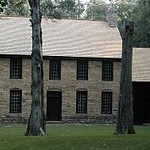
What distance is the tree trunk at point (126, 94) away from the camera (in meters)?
26.0

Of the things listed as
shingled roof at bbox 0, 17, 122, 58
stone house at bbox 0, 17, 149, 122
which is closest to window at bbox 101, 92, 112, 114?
stone house at bbox 0, 17, 149, 122

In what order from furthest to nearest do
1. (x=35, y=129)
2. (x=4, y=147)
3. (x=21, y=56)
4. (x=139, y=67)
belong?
1. (x=139, y=67)
2. (x=21, y=56)
3. (x=35, y=129)
4. (x=4, y=147)

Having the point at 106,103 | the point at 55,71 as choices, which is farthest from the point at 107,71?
the point at 55,71

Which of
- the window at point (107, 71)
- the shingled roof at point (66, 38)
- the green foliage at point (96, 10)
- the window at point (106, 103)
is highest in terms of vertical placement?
the green foliage at point (96, 10)

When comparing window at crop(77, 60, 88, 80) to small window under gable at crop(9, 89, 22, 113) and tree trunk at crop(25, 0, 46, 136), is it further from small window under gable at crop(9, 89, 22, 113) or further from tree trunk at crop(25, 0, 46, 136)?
tree trunk at crop(25, 0, 46, 136)

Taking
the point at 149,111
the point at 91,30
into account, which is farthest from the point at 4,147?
the point at 91,30

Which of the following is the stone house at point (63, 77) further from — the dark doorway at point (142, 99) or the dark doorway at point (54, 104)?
the dark doorway at point (142, 99)

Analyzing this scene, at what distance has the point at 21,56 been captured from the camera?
43688mm

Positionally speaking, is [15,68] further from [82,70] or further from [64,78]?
[82,70]

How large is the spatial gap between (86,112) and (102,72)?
379 centimetres

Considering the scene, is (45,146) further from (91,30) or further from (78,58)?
(91,30)

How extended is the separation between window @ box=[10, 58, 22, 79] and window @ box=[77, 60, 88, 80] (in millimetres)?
5075

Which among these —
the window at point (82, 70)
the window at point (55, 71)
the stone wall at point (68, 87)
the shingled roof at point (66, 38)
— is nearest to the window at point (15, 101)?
the stone wall at point (68, 87)

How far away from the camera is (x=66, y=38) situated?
47594 millimetres
